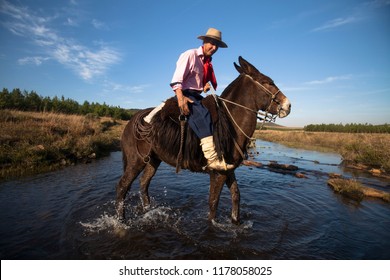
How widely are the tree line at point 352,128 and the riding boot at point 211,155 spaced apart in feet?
215

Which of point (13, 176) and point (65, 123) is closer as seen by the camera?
point (13, 176)

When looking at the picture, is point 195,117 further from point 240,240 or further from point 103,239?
point 103,239

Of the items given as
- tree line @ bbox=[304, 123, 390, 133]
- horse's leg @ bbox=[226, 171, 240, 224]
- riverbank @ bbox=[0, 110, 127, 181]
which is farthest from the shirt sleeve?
tree line @ bbox=[304, 123, 390, 133]

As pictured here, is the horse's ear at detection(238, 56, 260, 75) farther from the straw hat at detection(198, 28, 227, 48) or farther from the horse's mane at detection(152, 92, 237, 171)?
the horse's mane at detection(152, 92, 237, 171)

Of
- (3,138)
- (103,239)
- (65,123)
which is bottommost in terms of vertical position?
(103,239)

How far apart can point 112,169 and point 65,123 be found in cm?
920

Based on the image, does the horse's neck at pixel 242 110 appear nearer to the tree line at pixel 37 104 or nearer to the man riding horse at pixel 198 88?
the man riding horse at pixel 198 88

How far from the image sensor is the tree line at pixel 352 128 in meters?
52.2

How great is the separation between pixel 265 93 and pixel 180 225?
12.3 feet

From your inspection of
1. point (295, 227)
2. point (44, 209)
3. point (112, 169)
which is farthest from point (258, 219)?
point (112, 169)

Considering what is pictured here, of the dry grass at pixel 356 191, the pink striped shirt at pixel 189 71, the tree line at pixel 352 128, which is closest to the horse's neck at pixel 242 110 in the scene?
the pink striped shirt at pixel 189 71
